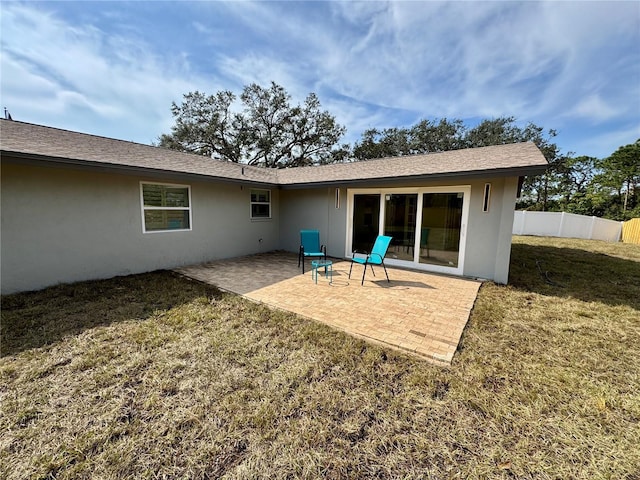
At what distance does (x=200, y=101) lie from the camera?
21469mm

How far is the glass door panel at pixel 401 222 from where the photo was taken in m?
7.39

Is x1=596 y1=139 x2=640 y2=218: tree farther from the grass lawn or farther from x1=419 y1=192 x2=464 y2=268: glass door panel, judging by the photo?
the grass lawn

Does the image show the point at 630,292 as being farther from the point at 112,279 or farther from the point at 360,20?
the point at 112,279

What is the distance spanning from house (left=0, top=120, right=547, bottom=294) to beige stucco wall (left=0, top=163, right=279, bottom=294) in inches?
0.8

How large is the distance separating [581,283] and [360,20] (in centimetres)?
954

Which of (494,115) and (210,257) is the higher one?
(494,115)

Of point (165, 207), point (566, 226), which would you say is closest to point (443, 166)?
point (165, 207)

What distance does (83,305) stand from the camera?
4.44 meters

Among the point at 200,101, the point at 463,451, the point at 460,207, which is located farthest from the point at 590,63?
the point at 200,101

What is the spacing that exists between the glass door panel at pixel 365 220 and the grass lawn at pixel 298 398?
169 inches

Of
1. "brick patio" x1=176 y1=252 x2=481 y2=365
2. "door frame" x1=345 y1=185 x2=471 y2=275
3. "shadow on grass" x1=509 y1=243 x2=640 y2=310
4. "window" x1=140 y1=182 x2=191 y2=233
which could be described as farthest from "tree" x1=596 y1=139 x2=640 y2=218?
"window" x1=140 y1=182 x2=191 y2=233

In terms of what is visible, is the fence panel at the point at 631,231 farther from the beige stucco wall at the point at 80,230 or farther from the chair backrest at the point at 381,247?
the beige stucco wall at the point at 80,230

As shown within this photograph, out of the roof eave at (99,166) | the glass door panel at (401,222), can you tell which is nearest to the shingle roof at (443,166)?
the glass door panel at (401,222)

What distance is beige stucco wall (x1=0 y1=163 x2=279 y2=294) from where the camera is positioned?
479cm
